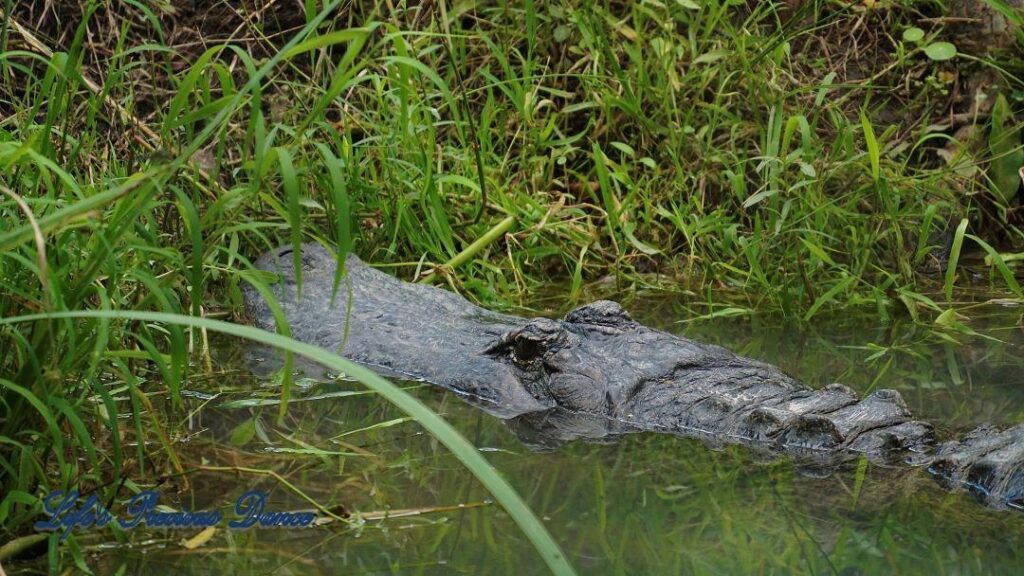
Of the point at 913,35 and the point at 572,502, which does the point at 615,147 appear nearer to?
the point at 913,35

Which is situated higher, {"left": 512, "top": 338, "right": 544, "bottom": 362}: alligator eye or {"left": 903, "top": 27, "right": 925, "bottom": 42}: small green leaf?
{"left": 903, "top": 27, "right": 925, "bottom": 42}: small green leaf

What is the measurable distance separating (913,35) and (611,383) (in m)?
3.29

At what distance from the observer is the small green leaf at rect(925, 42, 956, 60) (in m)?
5.92

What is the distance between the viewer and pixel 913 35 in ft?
19.9

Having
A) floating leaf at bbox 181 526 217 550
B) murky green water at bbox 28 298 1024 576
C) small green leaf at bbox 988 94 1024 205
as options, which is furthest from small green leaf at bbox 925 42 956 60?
floating leaf at bbox 181 526 217 550

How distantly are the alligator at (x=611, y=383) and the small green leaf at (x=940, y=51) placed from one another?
282cm

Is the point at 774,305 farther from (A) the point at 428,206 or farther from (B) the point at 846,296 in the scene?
(A) the point at 428,206

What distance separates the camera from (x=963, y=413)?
3.59 meters

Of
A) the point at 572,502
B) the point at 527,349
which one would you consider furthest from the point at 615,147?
the point at 572,502

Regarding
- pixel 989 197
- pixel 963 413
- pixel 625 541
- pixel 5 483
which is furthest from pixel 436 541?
pixel 989 197

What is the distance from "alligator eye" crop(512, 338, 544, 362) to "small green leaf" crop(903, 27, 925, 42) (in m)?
3.22

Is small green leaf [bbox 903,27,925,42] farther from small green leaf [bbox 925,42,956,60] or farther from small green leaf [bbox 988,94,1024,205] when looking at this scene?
small green leaf [bbox 988,94,1024,205]

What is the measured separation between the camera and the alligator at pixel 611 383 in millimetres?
3135

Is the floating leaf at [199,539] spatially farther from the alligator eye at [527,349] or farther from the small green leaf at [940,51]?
the small green leaf at [940,51]
